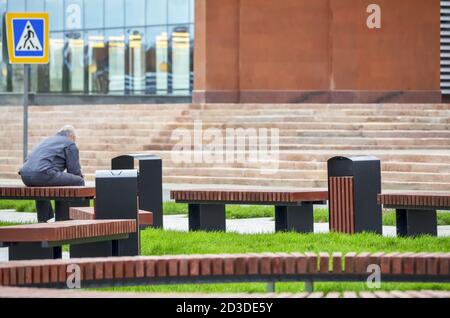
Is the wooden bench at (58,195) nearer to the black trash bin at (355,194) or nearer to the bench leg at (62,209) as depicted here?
the bench leg at (62,209)

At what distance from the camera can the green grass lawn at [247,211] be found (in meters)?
15.5

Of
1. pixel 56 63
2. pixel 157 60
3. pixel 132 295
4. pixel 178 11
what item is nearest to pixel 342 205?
pixel 132 295

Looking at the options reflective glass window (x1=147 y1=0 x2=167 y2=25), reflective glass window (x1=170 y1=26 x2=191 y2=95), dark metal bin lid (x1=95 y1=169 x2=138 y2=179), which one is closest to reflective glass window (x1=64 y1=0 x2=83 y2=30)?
reflective glass window (x1=147 y1=0 x2=167 y2=25)

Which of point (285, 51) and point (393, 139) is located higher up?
point (285, 51)

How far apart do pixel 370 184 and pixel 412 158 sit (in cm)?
848

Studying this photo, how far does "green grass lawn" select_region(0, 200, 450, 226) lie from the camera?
1552 cm

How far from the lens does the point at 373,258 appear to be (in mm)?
8164

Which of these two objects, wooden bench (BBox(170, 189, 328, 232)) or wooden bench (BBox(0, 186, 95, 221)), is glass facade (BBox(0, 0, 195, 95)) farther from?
wooden bench (BBox(170, 189, 328, 232))

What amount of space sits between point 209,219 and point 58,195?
5.76 feet

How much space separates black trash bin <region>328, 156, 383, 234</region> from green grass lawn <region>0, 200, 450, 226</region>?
1932mm

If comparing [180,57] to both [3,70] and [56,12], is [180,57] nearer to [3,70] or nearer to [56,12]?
[56,12]

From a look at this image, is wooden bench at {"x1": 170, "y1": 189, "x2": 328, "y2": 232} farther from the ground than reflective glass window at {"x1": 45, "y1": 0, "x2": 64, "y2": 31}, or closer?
closer
